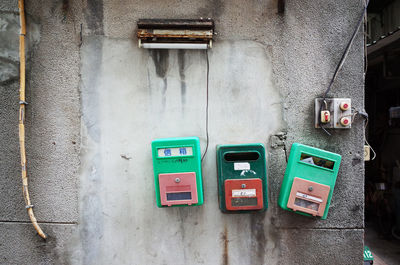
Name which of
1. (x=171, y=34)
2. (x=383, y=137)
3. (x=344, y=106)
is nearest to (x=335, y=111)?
(x=344, y=106)

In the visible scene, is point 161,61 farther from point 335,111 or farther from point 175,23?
point 335,111

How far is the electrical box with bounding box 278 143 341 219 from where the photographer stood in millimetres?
1984

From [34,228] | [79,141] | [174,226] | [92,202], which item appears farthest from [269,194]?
[34,228]

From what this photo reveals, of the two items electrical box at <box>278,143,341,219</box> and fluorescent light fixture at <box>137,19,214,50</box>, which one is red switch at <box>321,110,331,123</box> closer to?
electrical box at <box>278,143,341,219</box>

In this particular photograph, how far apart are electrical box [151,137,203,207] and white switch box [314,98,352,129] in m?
1.16

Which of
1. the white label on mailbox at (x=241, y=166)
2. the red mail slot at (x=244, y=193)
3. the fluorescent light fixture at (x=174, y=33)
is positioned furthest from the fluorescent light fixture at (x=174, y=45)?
the red mail slot at (x=244, y=193)

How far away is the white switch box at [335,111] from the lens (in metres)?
2.15

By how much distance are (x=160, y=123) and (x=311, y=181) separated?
1.38m

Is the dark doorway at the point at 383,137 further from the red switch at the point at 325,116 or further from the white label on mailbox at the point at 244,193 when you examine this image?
the white label on mailbox at the point at 244,193

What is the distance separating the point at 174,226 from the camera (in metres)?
2.23

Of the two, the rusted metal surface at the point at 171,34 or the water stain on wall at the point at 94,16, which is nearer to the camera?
the rusted metal surface at the point at 171,34

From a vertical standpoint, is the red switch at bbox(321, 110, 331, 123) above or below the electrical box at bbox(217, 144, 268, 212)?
above

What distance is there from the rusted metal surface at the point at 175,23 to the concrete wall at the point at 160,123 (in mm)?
146

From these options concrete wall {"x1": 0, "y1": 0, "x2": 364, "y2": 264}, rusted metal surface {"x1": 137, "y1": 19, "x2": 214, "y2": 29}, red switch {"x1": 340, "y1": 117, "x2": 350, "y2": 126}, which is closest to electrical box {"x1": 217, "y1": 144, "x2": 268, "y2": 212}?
concrete wall {"x1": 0, "y1": 0, "x2": 364, "y2": 264}
